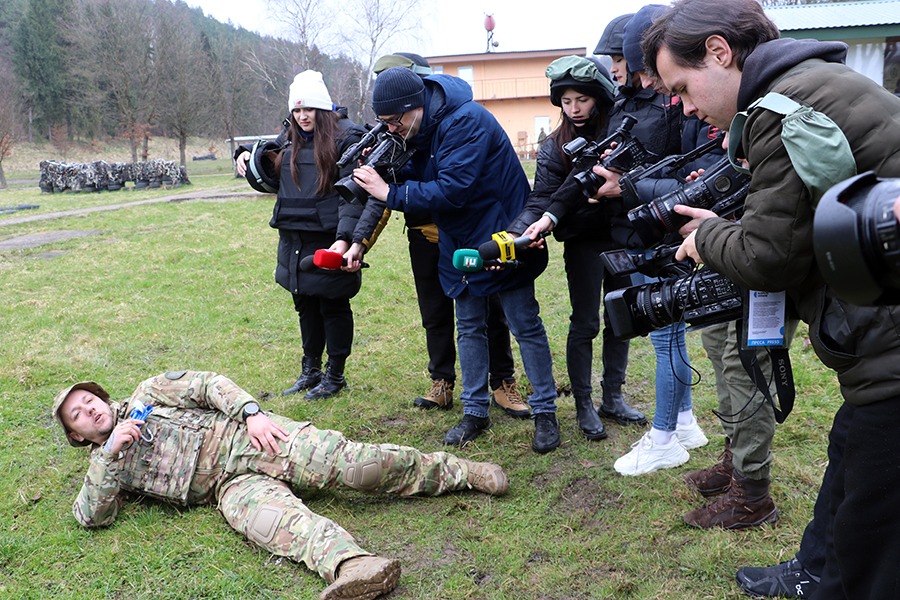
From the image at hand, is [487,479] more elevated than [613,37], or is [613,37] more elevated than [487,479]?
[613,37]

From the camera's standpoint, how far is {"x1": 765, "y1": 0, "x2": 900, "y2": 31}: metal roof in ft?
42.7

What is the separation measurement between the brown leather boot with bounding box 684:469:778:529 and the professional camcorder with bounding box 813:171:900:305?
1.87 metres

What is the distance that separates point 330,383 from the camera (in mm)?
5180

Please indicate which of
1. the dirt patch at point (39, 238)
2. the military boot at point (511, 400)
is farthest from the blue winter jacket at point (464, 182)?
the dirt patch at point (39, 238)

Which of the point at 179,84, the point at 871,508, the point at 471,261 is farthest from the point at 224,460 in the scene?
the point at 179,84

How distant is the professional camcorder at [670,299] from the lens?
8.09ft

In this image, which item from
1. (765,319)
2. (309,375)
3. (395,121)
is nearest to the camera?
(765,319)

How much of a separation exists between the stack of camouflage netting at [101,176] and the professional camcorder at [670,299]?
27.6 m

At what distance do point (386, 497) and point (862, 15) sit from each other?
13848 mm

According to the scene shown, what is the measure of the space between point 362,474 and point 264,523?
50cm

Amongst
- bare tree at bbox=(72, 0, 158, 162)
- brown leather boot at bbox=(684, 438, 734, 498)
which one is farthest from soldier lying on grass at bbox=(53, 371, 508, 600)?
bare tree at bbox=(72, 0, 158, 162)

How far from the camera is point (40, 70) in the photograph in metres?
53.5

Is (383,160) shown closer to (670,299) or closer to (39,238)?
(670,299)

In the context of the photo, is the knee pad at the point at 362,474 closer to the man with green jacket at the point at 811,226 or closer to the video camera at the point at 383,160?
the video camera at the point at 383,160
